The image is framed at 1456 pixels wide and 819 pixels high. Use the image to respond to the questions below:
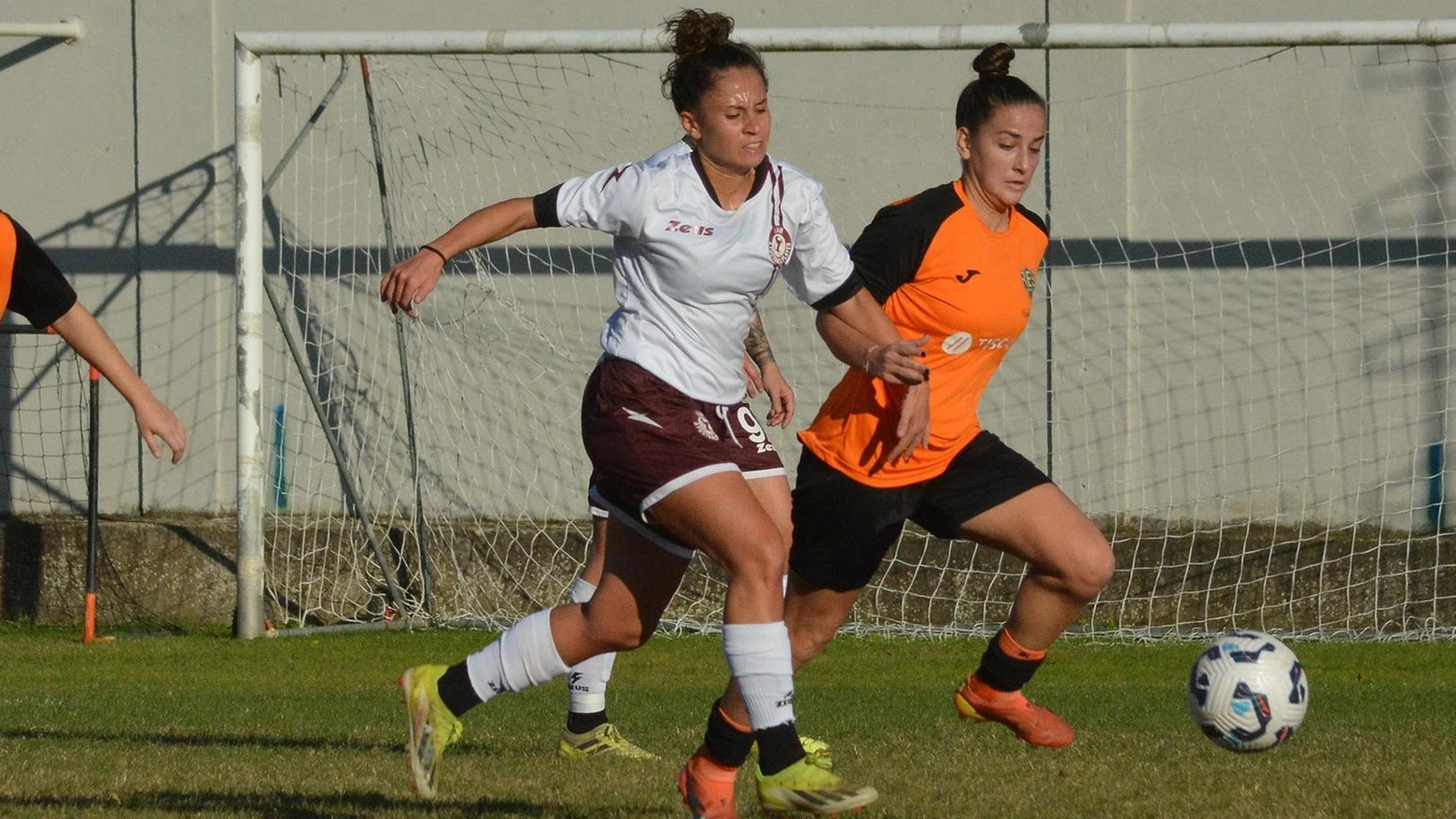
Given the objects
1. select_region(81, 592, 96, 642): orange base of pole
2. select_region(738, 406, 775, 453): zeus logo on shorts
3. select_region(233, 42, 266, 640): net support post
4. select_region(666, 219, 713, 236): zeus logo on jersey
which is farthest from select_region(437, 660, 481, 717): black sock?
select_region(81, 592, 96, 642): orange base of pole

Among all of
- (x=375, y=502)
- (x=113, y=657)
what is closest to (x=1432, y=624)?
(x=375, y=502)

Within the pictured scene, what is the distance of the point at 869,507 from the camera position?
5.30 metres

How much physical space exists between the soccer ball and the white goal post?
16.7 ft

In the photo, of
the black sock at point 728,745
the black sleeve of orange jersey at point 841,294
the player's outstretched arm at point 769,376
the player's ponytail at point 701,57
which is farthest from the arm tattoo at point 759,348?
the black sock at point 728,745

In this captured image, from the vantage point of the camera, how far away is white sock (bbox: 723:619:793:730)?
14.4 feet

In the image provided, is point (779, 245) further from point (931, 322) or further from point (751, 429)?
point (931, 322)

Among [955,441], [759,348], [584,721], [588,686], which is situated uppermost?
[759,348]

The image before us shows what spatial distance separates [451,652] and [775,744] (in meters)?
5.59

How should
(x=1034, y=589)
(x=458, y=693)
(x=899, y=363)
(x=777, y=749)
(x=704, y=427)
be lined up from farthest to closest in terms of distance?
(x=1034, y=589)
(x=899, y=363)
(x=458, y=693)
(x=704, y=427)
(x=777, y=749)

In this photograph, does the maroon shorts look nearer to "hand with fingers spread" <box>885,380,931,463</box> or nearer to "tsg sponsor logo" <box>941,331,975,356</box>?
"hand with fingers spread" <box>885,380,931,463</box>

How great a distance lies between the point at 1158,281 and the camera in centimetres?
1091

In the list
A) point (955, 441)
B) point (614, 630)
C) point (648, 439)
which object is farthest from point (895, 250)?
point (614, 630)

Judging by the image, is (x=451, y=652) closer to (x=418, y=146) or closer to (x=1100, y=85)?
(x=418, y=146)

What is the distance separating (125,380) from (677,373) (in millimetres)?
1332
